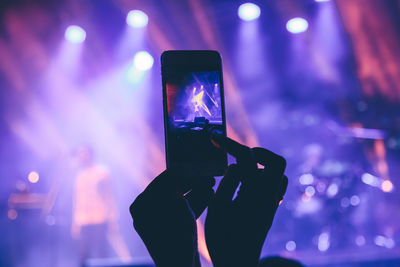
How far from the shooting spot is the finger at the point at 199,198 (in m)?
0.74

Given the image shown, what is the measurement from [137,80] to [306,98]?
330 cm

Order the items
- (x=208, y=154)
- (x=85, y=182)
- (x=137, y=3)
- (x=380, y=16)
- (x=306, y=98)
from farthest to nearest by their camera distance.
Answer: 1. (x=306, y=98)
2. (x=380, y=16)
3. (x=137, y=3)
4. (x=85, y=182)
5. (x=208, y=154)

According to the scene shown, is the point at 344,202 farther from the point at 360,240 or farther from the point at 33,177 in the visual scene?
the point at 33,177

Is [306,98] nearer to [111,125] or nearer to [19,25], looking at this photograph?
[111,125]

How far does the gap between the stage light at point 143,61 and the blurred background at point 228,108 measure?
3 cm

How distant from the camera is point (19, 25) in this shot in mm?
5414

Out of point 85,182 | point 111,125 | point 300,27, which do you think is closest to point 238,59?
point 300,27

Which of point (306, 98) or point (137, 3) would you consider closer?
point (137, 3)

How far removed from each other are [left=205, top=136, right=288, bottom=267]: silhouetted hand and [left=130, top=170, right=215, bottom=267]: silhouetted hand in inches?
2.6

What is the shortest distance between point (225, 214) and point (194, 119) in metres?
0.45

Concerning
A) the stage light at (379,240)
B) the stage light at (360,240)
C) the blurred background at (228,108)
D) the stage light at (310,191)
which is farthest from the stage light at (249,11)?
the stage light at (379,240)

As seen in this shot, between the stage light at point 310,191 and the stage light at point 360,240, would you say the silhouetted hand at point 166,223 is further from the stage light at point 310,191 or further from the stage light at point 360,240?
the stage light at point 360,240

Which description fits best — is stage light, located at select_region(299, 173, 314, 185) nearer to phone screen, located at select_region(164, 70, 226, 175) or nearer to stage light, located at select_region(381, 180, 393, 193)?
stage light, located at select_region(381, 180, 393, 193)

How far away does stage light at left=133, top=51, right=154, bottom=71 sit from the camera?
6.13 meters
